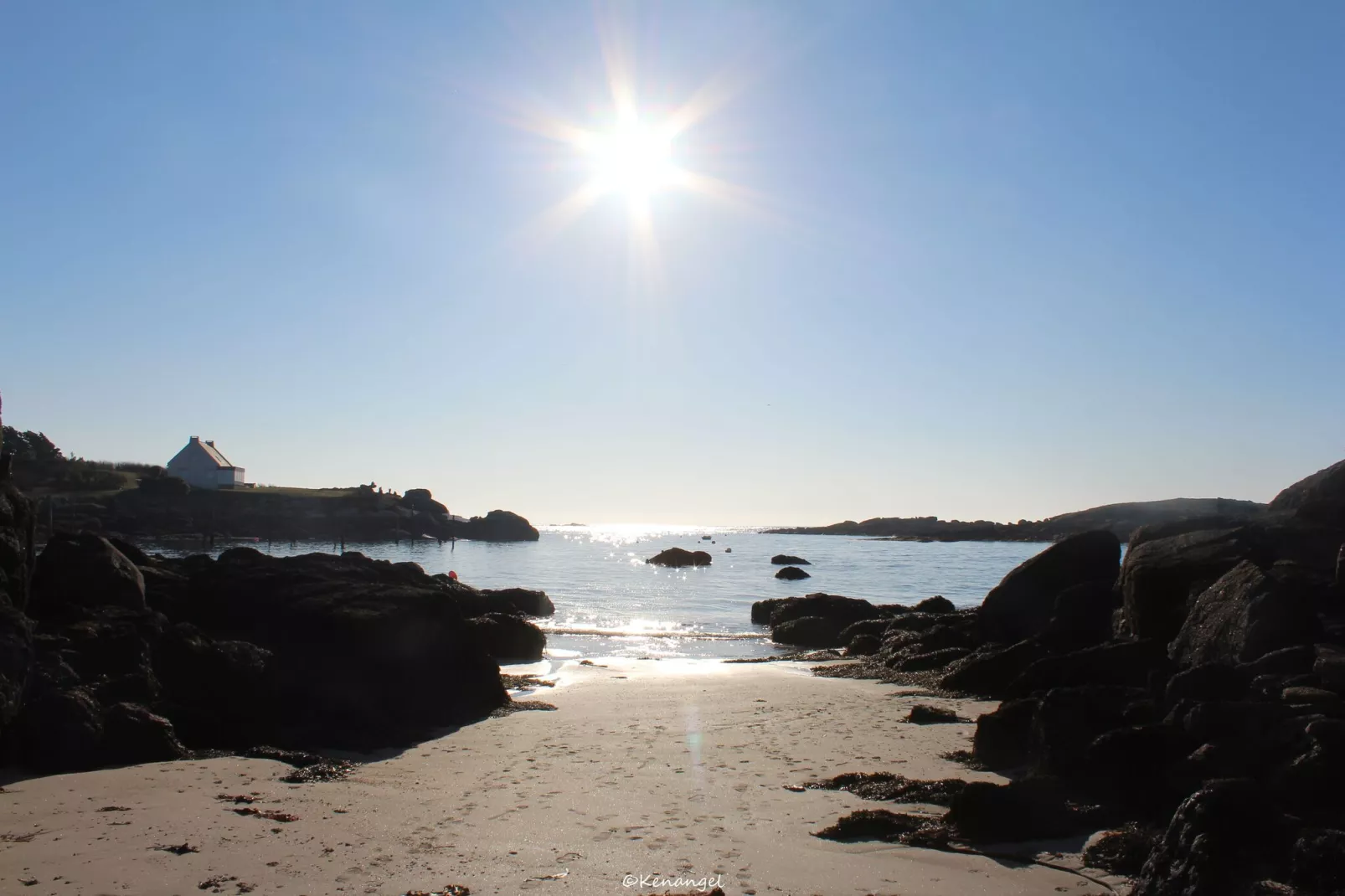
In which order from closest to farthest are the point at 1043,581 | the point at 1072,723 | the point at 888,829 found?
1. the point at 888,829
2. the point at 1072,723
3. the point at 1043,581

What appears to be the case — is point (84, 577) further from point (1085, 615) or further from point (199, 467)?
→ point (199, 467)

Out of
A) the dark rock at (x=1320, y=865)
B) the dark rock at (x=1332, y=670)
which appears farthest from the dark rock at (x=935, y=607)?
the dark rock at (x=1320, y=865)

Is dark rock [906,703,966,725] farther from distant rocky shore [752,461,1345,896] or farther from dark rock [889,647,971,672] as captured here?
dark rock [889,647,971,672]

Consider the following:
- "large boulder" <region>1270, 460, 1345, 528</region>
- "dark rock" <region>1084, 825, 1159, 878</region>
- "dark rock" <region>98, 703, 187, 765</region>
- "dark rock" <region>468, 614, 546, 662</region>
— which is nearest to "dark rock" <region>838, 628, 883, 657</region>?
"dark rock" <region>468, 614, 546, 662</region>

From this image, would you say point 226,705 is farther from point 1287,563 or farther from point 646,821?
point 1287,563

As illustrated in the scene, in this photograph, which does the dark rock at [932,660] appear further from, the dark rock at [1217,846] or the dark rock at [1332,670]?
the dark rock at [1217,846]

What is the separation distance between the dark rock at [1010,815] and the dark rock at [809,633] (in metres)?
20.7

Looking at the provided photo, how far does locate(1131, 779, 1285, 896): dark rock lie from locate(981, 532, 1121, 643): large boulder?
14.6 m

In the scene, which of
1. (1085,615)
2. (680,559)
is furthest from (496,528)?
(1085,615)

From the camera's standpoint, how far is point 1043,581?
70.4 feet

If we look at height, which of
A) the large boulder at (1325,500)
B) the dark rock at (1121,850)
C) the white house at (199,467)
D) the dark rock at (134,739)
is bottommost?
the dark rock at (1121,850)

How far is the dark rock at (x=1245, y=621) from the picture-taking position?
36.5ft

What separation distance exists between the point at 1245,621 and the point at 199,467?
366 feet

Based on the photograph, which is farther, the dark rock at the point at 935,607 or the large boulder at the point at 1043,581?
the dark rock at the point at 935,607
